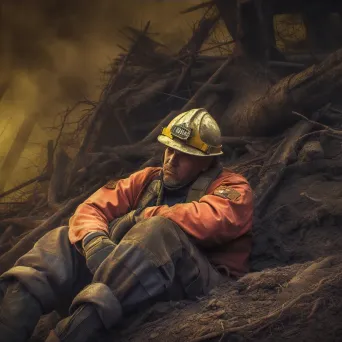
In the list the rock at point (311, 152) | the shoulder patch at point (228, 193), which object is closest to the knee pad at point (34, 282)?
the shoulder patch at point (228, 193)

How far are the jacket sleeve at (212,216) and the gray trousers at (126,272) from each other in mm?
92

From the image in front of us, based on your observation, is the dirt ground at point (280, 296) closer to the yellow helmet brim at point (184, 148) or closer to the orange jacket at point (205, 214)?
the orange jacket at point (205, 214)

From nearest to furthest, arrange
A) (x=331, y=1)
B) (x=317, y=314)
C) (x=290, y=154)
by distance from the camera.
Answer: (x=317, y=314)
(x=290, y=154)
(x=331, y=1)

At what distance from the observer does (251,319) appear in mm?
2570

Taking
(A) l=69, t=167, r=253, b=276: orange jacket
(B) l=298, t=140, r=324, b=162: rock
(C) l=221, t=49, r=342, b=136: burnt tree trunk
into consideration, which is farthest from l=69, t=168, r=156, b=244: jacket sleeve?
(C) l=221, t=49, r=342, b=136: burnt tree trunk

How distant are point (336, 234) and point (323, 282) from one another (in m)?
1.29

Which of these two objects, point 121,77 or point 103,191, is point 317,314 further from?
point 121,77

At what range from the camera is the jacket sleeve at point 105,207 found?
335cm

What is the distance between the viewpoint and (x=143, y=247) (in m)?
2.81

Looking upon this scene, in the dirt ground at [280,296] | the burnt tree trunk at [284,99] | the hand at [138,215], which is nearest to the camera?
the dirt ground at [280,296]

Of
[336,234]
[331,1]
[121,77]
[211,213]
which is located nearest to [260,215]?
[336,234]

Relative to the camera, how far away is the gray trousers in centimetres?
275

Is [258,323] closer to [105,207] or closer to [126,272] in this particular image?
[126,272]

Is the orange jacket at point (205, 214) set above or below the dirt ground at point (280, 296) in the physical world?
above
